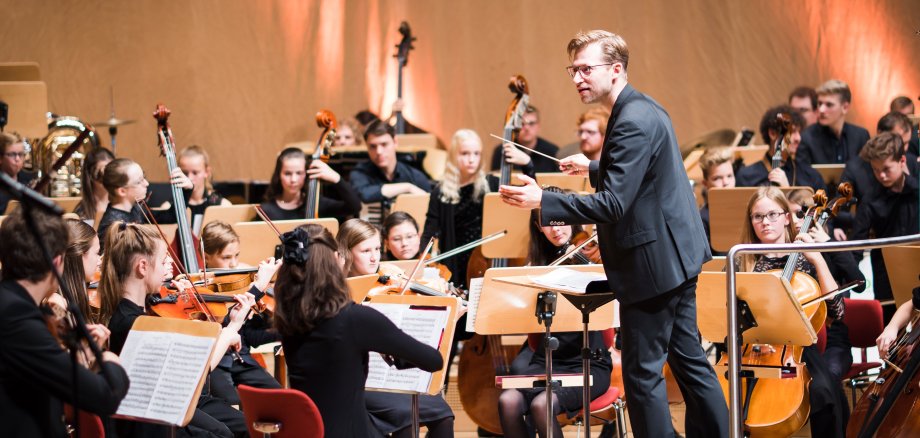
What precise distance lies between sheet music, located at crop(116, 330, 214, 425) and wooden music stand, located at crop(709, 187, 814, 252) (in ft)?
9.02

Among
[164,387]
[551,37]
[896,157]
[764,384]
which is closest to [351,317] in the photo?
[164,387]

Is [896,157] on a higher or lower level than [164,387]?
higher

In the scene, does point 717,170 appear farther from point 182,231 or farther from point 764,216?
point 182,231

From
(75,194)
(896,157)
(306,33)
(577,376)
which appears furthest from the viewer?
(306,33)

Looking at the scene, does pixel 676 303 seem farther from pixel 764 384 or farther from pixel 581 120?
pixel 581 120

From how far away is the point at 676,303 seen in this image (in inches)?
110

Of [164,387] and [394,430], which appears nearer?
[164,387]

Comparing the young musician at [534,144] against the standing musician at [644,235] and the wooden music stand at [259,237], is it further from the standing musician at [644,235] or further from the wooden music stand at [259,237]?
the standing musician at [644,235]

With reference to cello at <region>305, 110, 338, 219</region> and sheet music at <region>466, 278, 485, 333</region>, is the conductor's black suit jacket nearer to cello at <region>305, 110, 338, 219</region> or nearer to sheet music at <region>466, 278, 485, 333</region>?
sheet music at <region>466, 278, 485, 333</region>

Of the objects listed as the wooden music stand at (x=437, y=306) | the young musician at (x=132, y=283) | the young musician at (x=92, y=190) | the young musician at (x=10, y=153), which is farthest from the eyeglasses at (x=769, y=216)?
the young musician at (x=10, y=153)

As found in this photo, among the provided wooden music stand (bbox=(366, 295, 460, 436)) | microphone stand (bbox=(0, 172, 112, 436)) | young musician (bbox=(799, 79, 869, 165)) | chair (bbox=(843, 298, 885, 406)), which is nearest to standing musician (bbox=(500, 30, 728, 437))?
wooden music stand (bbox=(366, 295, 460, 436))

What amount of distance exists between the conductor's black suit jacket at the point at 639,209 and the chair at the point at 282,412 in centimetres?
76

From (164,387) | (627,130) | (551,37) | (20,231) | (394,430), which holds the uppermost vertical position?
(551,37)

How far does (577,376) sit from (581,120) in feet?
7.03
